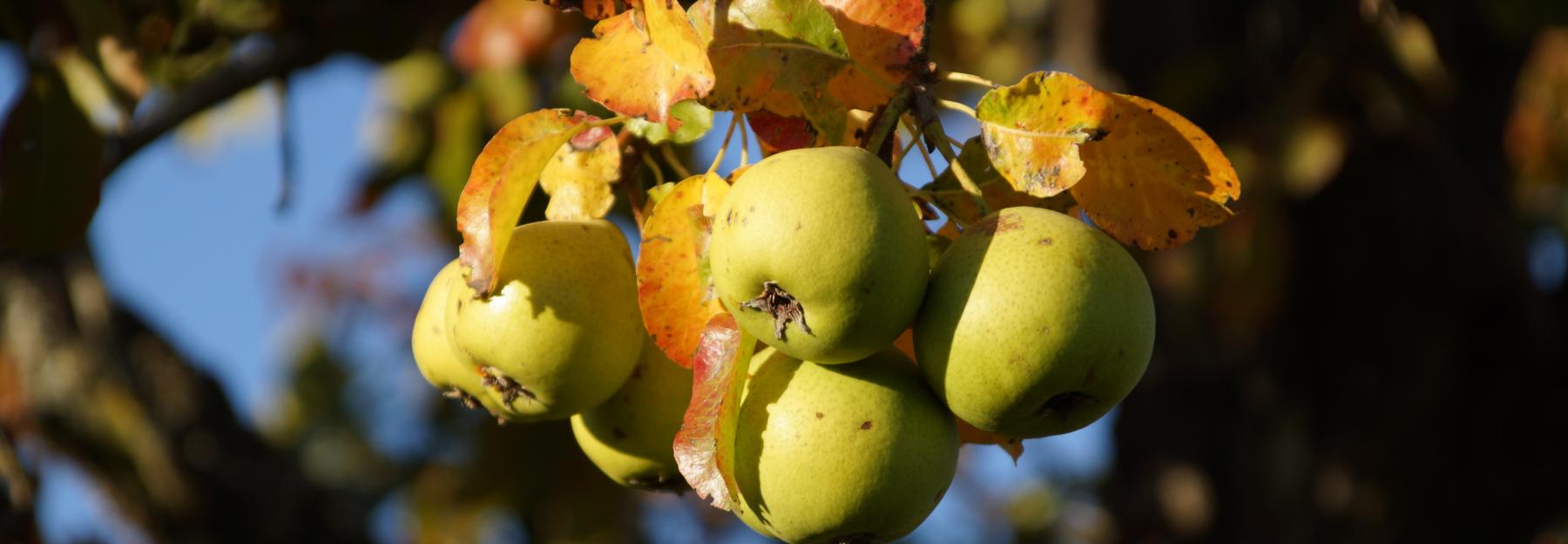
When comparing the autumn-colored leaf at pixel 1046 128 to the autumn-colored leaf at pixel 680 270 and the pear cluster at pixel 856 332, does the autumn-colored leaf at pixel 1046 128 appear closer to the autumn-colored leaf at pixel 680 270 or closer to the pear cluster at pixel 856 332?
the pear cluster at pixel 856 332

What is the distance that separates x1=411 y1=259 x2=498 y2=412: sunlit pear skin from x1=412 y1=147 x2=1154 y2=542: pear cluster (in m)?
0.02

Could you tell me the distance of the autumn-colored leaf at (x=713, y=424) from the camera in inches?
43.1

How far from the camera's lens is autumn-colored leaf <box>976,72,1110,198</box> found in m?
1.14

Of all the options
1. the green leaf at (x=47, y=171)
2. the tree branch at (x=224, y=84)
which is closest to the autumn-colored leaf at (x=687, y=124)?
the green leaf at (x=47, y=171)

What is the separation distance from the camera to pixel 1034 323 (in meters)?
1.06

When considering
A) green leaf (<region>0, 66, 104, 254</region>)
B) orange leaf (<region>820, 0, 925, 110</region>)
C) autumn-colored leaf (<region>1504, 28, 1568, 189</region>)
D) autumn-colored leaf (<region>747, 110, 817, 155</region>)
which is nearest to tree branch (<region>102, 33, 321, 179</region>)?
green leaf (<region>0, 66, 104, 254</region>)

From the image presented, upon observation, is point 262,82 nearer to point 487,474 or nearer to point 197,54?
point 197,54

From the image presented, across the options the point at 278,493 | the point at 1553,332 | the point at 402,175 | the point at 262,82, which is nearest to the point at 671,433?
the point at 262,82

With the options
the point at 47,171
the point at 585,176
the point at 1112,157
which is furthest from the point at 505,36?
the point at 1112,157

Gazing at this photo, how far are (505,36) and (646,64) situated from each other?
101 inches

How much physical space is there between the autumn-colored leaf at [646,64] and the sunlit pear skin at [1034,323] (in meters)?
0.27

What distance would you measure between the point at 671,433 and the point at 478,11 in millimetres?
2644

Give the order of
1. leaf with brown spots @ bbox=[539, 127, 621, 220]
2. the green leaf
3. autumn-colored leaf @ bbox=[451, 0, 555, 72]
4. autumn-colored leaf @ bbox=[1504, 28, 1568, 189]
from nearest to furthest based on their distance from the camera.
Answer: leaf with brown spots @ bbox=[539, 127, 621, 220] → the green leaf → autumn-colored leaf @ bbox=[451, 0, 555, 72] → autumn-colored leaf @ bbox=[1504, 28, 1568, 189]

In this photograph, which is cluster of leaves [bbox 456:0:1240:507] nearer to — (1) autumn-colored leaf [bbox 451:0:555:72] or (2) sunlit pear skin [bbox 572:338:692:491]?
(2) sunlit pear skin [bbox 572:338:692:491]
